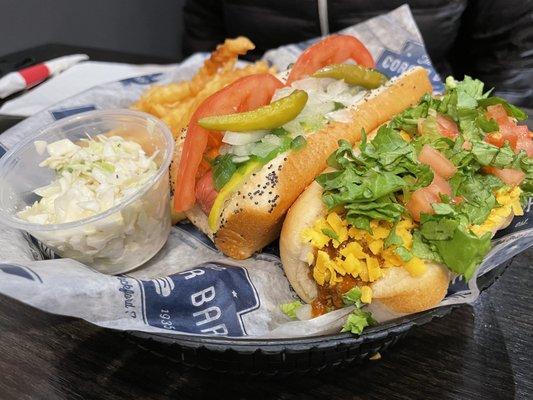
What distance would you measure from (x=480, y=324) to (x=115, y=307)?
1.04 metres

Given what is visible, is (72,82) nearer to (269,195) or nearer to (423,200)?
(269,195)

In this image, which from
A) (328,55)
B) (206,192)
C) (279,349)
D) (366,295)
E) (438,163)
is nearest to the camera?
(279,349)

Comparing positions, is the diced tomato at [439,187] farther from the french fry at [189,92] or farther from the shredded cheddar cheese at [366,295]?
the french fry at [189,92]

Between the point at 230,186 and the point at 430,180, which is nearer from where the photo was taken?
the point at 430,180

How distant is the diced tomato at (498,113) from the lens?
5.58 ft

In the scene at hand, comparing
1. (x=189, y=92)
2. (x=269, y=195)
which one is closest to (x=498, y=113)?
(x=269, y=195)

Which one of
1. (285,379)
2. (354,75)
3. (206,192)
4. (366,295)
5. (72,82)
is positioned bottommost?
(285,379)

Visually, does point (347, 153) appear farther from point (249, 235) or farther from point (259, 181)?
point (249, 235)

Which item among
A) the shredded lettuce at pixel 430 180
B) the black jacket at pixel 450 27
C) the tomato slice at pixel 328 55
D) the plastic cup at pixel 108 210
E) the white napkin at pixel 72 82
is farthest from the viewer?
the black jacket at pixel 450 27

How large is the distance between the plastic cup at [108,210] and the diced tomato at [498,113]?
1.06 metres

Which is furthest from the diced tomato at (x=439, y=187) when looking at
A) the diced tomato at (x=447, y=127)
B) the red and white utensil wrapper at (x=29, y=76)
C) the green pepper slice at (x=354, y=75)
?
the red and white utensil wrapper at (x=29, y=76)

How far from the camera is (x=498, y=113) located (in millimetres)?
1726

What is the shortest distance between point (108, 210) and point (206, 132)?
42 cm

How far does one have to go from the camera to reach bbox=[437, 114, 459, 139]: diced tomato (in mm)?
1650
